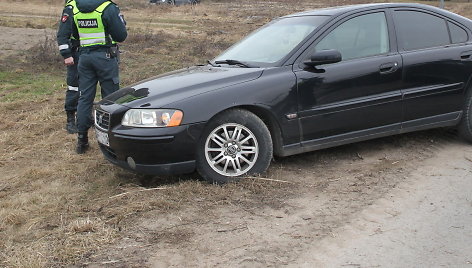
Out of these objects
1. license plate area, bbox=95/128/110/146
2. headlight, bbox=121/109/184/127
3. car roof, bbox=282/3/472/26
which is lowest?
license plate area, bbox=95/128/110/146

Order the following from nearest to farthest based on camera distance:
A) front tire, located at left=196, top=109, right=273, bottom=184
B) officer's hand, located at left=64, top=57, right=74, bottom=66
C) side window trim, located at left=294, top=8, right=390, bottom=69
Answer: front tire, located at left=196, top=109, right=273, bottom=184 → side window trim, located at left=294, top=8, right=390, bottom=69 → officer's hand, located at left=64, top=57, right=74, bottom=66

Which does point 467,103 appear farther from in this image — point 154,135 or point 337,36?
point 154,135

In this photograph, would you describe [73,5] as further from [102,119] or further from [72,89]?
[102,119]

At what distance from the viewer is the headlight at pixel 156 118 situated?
4355mm

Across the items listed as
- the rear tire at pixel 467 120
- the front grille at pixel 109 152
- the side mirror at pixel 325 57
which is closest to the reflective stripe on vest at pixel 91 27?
the front grille at pixel 109 152

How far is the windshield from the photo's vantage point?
511 cm

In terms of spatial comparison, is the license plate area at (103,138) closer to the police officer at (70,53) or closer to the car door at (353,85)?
the car door at (353,85)

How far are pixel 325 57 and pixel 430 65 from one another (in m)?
1.34

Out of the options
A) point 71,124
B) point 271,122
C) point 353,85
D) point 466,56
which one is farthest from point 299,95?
point 71,124

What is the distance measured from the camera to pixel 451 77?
5492mm

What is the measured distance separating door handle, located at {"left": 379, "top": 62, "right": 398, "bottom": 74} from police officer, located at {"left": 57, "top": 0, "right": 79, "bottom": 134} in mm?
3598

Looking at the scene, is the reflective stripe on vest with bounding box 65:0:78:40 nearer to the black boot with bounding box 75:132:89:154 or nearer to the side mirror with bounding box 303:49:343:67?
the black boot with bounding box 75:132:89:154

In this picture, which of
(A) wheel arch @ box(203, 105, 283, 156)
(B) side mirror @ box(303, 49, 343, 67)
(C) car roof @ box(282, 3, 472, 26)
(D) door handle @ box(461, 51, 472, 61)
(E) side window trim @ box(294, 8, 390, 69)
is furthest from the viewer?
(D) door handle @ box(461, 51, 472, 61)

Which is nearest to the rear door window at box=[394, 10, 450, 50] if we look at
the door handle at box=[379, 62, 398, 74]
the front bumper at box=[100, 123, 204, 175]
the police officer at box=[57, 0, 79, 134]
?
the door handle at box=[379, 62, 398, 74]
